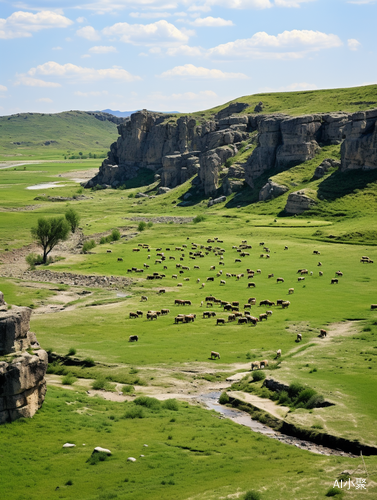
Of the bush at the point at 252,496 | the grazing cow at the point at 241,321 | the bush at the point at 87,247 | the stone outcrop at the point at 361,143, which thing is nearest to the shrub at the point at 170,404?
the bush at the point at 252,496

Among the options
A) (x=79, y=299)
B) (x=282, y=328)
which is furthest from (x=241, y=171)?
(x=282, y=328)

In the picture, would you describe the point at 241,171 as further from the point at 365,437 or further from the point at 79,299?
the point at 365,437

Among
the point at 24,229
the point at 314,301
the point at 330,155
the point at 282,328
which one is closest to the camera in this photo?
the point at 282,328

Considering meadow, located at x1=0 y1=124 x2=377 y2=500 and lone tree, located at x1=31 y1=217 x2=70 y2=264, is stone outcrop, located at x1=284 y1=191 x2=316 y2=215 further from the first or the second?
lone tree, located at x1=31 y1=217 x2=70 y2=264

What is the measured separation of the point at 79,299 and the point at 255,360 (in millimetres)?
33914

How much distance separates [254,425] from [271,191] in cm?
13476

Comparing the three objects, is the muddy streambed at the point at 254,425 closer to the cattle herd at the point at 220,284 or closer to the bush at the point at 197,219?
the cattle herd at the point at 220,284

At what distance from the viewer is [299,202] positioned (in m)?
150

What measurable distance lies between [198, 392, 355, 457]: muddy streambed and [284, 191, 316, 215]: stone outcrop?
11105cm

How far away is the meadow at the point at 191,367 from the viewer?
2814cm

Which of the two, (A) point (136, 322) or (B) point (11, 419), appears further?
(A) point (136, 322)

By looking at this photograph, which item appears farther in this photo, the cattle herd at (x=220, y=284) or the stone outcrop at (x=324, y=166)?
the stone outcrop at (x=324, y=166)

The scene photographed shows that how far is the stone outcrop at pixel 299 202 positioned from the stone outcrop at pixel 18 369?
12164 centimetres

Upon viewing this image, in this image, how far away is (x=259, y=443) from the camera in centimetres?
3400
